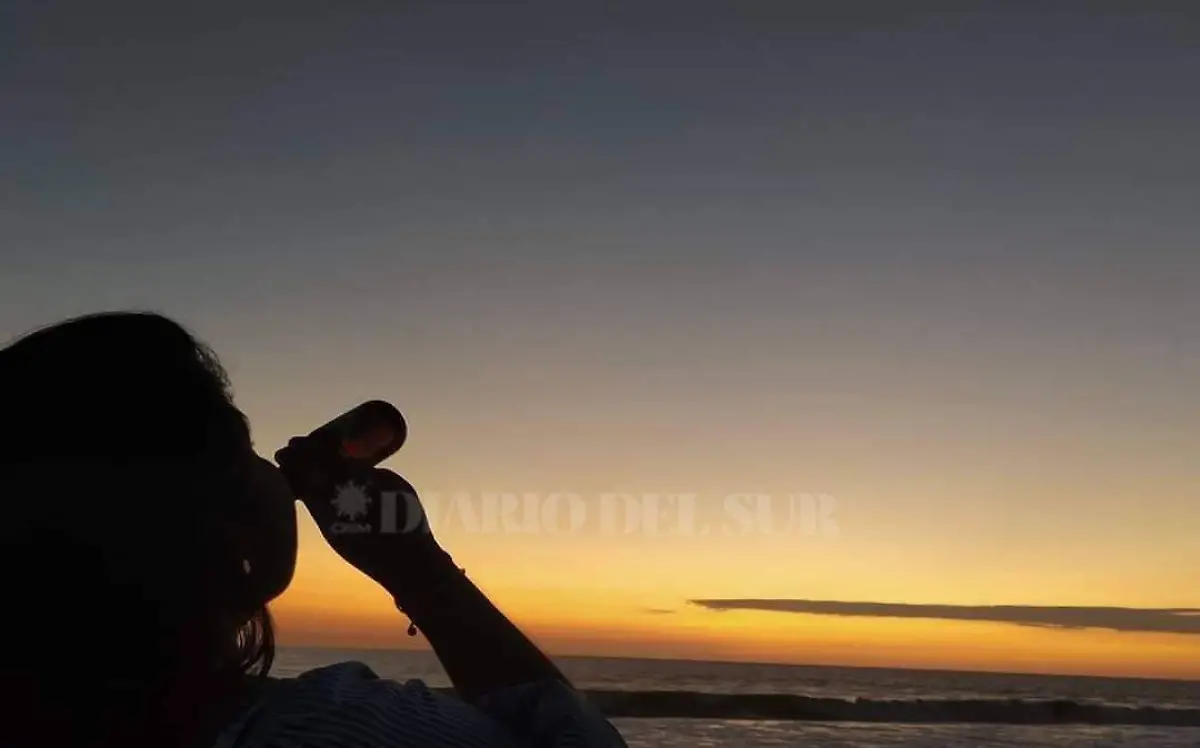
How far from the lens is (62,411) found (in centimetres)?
78

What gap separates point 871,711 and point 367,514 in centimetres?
2364

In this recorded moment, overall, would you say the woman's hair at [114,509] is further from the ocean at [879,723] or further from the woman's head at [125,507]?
the ocean at [879,723]

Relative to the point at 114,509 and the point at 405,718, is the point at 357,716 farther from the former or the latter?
the point at 114,509

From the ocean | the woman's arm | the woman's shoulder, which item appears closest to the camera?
the woman's shoulder

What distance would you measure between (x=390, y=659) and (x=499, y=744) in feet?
190

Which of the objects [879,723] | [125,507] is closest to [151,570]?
[125,507]

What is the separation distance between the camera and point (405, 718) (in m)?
0.80

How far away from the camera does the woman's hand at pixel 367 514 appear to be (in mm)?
981

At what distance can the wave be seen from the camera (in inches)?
867

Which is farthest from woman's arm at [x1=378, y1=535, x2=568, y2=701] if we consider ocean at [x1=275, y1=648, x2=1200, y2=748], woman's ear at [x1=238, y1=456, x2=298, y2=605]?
ocean at [x1=275, y1=648, x2=1200, y2=748]

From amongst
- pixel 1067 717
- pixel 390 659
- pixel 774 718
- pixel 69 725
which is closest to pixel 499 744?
pixel 69 725

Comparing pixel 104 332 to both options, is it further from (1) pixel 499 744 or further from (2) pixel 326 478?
(1) pixel 499 744

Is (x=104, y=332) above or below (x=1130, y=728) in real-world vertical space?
above

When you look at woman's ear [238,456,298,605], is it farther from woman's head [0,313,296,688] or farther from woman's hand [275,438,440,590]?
woman's hand [275,438,440,590]
